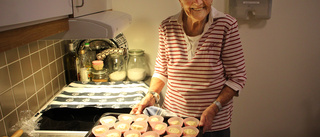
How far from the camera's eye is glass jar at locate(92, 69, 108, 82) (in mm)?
1866

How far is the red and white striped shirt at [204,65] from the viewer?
3.97ft

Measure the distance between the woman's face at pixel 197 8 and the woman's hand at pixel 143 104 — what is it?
0.44m

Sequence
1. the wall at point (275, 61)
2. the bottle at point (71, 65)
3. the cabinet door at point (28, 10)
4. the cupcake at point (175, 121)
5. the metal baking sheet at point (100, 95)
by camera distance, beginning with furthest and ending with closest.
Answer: the wall at point (275, 61) → the bottle at point (71, 65) → the metal baking sheet at point (100, 95) → the cupcake at point (175, 121) → the cabinet door at point (28, 10)

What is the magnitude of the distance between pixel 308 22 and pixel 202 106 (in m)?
1.18

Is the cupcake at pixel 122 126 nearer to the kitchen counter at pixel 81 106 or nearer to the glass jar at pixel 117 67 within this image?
the kitchen counter at pixel 81 106

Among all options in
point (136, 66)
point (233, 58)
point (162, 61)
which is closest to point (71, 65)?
point (136, 66)

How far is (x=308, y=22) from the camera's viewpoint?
6.32 feet

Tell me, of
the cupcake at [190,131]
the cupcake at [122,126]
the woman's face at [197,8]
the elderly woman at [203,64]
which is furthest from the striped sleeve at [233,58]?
the cupcake at [122,126]

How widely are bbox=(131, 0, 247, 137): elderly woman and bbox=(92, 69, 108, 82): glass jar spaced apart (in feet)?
2.05

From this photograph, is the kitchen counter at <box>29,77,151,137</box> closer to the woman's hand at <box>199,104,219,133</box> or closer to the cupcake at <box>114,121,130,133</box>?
the cupcake at <box>114,121,130,133</box>

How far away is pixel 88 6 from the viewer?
1.38m

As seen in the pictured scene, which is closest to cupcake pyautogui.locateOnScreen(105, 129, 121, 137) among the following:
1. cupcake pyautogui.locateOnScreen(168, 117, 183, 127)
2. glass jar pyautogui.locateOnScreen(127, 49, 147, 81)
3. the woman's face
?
cupcake pyautogui.locateOnScreen(168, 117, 183, 127)

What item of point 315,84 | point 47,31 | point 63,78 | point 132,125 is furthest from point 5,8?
point 315,84

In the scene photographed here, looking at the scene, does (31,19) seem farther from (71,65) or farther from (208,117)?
(71,65)
